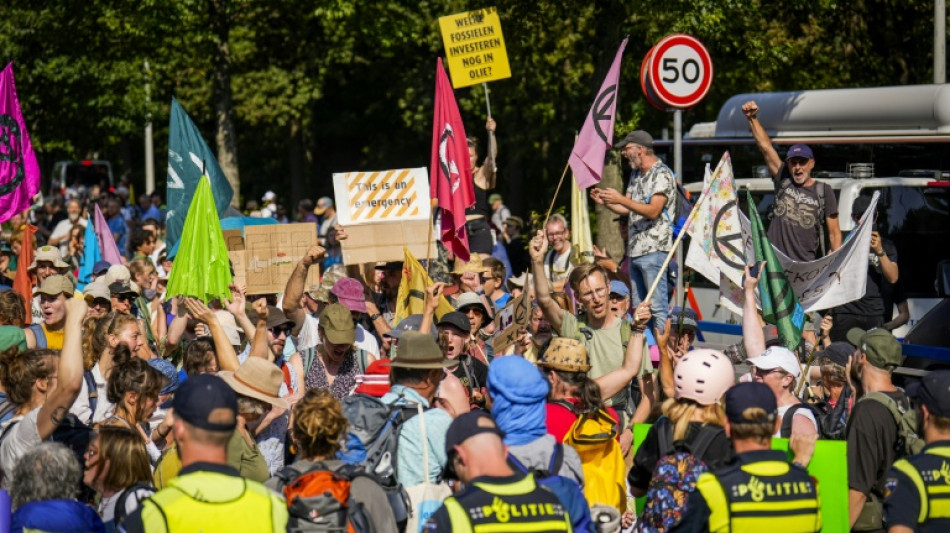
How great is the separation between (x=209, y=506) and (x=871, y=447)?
361cm

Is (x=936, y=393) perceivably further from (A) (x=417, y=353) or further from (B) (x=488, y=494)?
(A) (x=417, y=353)

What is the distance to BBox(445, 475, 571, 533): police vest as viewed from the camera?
17.3ft

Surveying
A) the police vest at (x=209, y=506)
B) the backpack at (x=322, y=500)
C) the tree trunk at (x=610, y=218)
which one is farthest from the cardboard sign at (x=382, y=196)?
the police vest at (x=209, y=506)

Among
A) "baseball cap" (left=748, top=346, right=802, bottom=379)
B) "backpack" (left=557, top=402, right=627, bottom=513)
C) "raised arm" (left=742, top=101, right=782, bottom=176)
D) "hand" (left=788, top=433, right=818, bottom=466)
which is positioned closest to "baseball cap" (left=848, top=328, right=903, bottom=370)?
"baseball cap" (left=748, top=346, right=802, bottom=379)

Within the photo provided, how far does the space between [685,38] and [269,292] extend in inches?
160

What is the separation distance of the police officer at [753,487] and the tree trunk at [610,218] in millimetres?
12072

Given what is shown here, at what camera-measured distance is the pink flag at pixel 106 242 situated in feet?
52.0

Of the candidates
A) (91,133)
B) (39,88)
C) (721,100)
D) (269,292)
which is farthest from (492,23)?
(91,133)

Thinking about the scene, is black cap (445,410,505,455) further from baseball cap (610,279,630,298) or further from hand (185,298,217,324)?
baseball cap (610,279,630,298)

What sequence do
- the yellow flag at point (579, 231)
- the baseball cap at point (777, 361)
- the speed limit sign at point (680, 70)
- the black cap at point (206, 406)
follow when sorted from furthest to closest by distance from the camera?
1. the yellow flag at point (579, 231)
2. the speed limit sign at point (680, 70)
3. the baseball cap at point (777, 361)
4. the black cap at point (206, 406)

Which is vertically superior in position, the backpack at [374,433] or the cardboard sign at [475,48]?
the cardboard sign at [475,48]

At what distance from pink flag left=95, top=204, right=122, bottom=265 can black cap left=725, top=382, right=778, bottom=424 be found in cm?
1078

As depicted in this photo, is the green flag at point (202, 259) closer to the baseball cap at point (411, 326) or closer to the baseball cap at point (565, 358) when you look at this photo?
the baseball cap at point (411, 326)

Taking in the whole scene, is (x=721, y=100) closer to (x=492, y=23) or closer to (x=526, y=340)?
(x=492, y=23)
